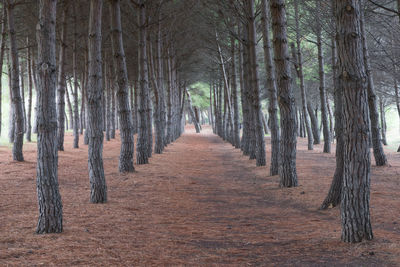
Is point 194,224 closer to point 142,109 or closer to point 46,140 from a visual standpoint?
point 46,140

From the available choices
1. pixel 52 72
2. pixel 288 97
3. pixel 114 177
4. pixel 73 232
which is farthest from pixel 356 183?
pixel 114 177

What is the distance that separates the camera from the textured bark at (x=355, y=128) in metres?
4.55

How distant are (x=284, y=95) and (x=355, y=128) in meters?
4.74

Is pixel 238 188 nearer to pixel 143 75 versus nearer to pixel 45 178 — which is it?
pixel 45 178

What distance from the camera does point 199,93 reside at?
180 ft

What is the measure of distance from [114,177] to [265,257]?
Result: 713cm

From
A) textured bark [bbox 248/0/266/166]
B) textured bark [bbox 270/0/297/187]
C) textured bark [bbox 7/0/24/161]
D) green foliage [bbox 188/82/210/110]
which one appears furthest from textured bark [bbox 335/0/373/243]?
green foliage [bbox 188/82/210/110]

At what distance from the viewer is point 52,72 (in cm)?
504

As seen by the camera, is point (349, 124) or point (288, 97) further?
point (288, 97)

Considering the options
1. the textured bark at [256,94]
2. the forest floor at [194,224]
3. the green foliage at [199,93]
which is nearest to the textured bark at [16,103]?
the forest floor at [194,224]

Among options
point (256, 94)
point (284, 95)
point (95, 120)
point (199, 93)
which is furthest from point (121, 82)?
point (199, 93)

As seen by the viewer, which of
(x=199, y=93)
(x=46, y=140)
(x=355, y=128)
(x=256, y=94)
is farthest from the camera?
(x=199, y=93)

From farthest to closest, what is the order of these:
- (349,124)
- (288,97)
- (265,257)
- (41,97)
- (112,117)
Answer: (112,117) → (288,97) → (41,97) → (349,124) → (265,257)

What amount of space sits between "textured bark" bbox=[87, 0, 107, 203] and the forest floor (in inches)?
14.9
